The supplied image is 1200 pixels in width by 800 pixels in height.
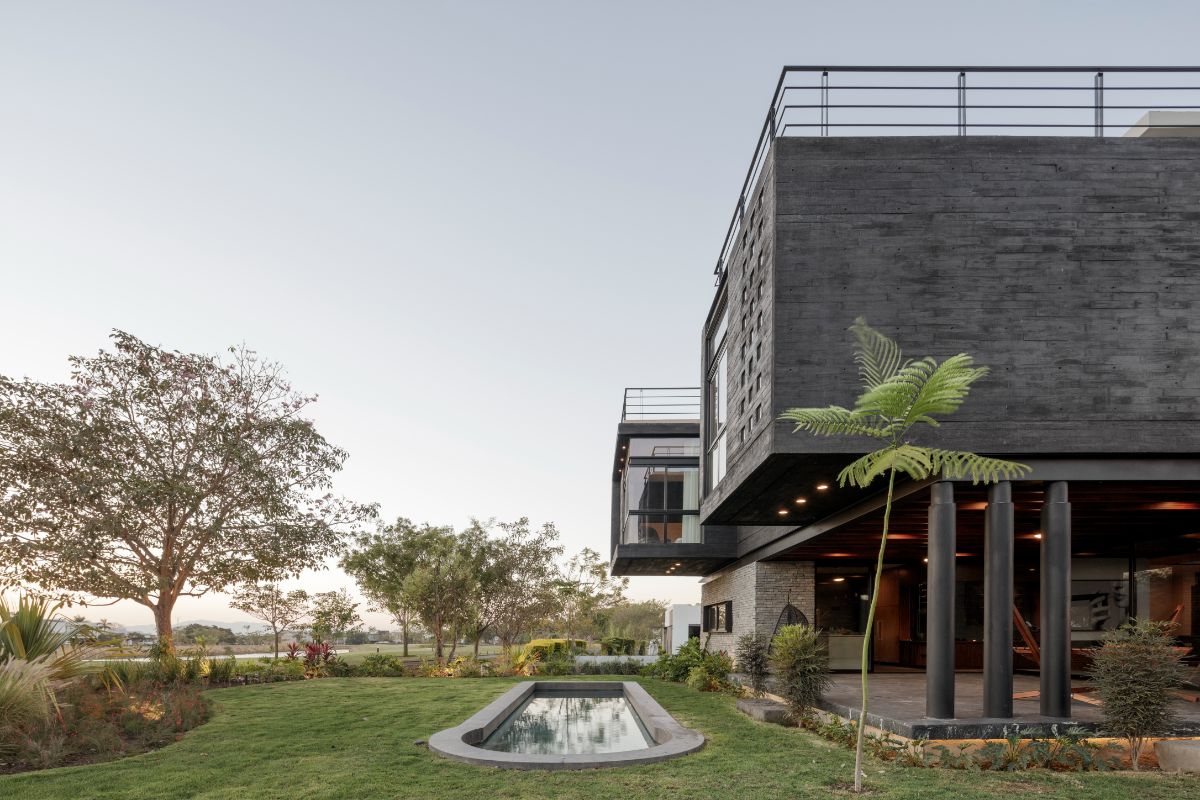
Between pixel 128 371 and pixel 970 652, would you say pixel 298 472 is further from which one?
pixel 970 652

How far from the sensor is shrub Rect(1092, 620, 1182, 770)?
9.12m

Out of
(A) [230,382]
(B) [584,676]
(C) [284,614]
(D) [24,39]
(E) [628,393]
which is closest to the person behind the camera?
(D) [24,39]

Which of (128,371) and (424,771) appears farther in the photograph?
(128,371)

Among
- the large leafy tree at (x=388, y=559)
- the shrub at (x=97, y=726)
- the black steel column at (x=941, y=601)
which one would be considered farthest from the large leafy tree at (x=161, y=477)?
the black steel column at (x=941, y=601)

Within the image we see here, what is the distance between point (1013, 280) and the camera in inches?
432

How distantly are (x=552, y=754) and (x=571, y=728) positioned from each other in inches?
115

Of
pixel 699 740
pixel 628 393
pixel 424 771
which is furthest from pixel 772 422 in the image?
pixel 628 393

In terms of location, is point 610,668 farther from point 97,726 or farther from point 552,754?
point 97,726

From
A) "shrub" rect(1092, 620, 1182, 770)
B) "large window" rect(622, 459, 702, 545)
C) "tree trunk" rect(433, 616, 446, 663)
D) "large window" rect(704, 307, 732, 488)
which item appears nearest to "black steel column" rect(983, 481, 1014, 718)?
"shrub" rect(1092, 620, 1182, 770)

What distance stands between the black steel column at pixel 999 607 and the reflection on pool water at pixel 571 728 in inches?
175

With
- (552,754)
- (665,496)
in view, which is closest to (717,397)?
(665,496)

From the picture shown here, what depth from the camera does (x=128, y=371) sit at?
1869 centimetres

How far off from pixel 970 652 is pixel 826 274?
14.9 metres

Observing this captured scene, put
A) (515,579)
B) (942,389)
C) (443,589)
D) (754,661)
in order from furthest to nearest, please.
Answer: (515,579) < (443,589) < (754,661) < (942,389)
